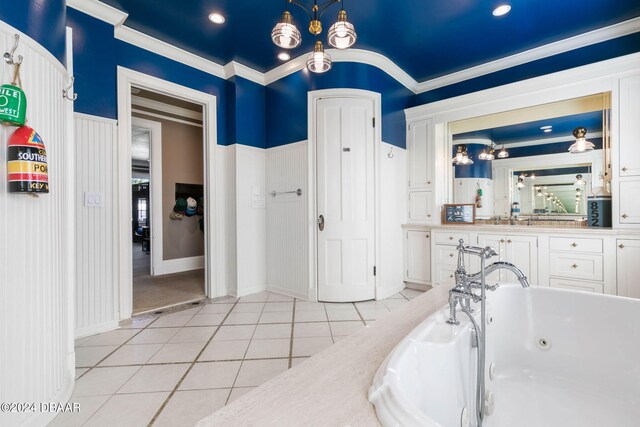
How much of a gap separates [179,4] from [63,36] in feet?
4.02

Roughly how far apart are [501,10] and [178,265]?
224 inches

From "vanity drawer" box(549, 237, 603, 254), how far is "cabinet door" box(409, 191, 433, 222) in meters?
1.28

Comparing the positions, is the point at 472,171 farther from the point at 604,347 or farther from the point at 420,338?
the point at 420,338

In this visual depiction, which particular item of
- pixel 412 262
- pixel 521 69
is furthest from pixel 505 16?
pixel 412 262

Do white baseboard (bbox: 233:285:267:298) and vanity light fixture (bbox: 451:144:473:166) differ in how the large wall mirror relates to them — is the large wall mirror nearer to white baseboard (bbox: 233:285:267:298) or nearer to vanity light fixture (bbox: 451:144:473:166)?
vanity light fixture (bbox: 451:144:473:166)

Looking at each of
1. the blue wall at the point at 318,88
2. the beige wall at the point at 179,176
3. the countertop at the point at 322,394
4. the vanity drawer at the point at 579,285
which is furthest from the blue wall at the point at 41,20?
the vanity drawer at the point at 579,285

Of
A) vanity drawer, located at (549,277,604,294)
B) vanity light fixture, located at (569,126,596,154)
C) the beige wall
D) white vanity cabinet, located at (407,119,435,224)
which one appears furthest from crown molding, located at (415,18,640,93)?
the beige wall

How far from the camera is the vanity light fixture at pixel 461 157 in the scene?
395cm

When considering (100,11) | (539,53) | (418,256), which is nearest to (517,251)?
(418,256)

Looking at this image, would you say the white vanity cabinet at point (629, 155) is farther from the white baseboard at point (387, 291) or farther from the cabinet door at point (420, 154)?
the white baseboard at point (387, 291)

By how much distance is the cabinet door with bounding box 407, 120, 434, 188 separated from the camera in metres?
3.78

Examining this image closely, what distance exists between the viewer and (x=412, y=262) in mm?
3812

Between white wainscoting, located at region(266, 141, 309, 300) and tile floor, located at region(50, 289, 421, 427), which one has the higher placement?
white wainscoting, located at region(266, 141, 309, 300)

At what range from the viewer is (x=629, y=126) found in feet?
8.58
